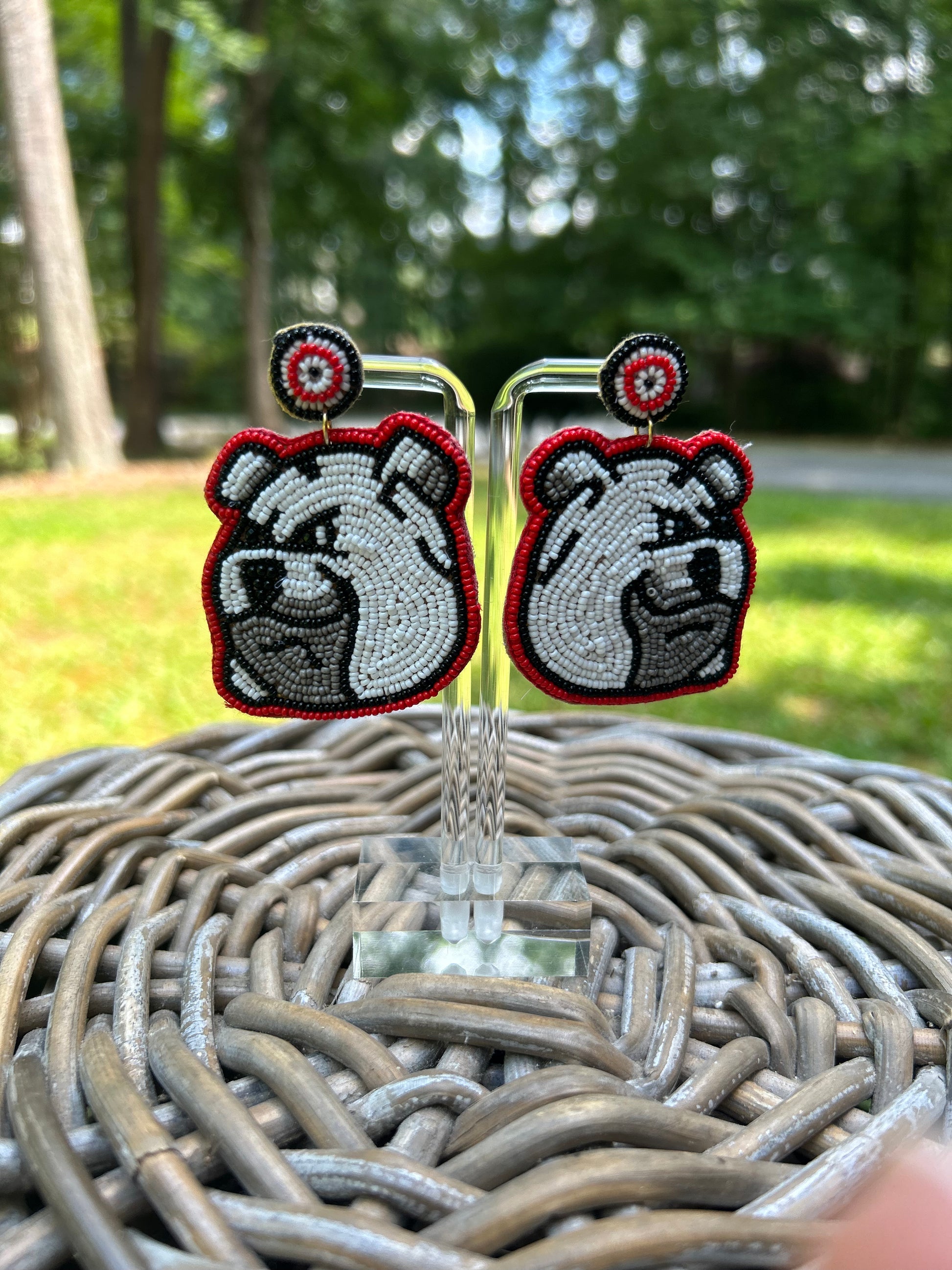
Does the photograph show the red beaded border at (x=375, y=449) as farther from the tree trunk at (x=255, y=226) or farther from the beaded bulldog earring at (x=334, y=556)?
the tree trunk at (x=255, y=226)

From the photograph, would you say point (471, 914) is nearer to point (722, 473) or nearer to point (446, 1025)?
point (446, 1025)

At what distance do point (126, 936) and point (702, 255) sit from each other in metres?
9.50

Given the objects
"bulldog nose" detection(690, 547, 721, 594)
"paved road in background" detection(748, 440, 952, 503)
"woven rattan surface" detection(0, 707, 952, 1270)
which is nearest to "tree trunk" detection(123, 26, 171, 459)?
"paved road in background" detection(748, 440, 952, 503)

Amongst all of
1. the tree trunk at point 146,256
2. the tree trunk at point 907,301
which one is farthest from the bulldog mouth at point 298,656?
the tree trunk at point 907,301

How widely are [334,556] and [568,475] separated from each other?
0.50 feet

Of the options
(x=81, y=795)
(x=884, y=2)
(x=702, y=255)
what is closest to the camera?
(x=81, y=795)

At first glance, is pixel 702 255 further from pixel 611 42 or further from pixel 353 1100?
pixel 353 1100

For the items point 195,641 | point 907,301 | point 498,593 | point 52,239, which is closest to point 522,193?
point 907,301

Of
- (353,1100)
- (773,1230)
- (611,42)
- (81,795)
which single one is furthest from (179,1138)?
(611,42)

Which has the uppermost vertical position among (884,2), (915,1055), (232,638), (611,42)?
(611,42)

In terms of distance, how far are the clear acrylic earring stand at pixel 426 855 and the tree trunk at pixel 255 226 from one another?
5575mm

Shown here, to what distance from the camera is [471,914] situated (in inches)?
27.5

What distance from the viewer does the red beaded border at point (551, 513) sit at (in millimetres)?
634

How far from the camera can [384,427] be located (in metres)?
0.62
